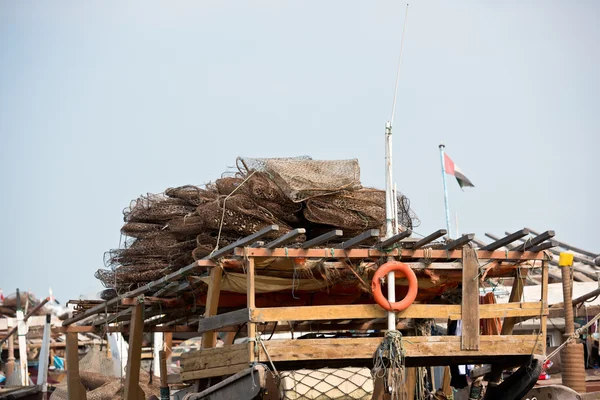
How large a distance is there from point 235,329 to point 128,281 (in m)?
2.02

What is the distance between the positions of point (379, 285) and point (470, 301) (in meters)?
1.15

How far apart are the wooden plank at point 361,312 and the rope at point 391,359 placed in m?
0.32

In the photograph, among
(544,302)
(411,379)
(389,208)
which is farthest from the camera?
(411,379)

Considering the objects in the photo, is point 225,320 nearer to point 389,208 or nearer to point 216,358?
point 216,358

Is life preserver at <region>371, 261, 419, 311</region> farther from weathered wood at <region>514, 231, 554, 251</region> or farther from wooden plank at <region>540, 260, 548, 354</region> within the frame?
wooden plank at <region>540, 260, 548, 354</region>

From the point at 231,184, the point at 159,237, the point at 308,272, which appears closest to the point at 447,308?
the point at 308,272

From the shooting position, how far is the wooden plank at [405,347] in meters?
9.37

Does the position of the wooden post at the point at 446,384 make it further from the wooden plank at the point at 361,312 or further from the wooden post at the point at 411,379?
the wooden plank at the point at 361,312

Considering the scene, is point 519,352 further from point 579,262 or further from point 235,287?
point 579,262

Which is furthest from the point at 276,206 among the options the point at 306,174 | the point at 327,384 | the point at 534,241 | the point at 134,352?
the point at 134,352

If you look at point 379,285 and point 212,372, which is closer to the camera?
point 379,285

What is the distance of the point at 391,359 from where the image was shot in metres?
9.44

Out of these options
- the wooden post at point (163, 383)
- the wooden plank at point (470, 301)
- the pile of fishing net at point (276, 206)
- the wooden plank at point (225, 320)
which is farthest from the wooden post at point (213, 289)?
the wooden post at point (163, 383)

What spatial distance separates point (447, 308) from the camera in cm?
994
